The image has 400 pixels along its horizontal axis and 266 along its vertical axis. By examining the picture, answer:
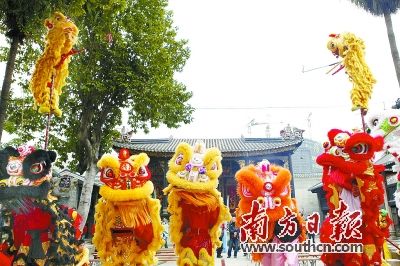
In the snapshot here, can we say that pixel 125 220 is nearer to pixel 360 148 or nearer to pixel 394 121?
pixel 360 148

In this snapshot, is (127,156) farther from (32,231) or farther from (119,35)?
(119,35)

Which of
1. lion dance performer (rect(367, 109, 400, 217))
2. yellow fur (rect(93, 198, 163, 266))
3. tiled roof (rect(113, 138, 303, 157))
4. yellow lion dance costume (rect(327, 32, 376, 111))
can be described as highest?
tiled roof (rect(113, 138, 303, 157))

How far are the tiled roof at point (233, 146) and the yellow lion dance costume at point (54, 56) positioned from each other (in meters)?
8.68

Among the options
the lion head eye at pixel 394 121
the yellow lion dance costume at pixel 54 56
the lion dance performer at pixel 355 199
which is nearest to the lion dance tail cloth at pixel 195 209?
the lion dance performer at pixel 355 199

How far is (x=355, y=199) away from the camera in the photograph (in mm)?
4680

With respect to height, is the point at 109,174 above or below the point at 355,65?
below

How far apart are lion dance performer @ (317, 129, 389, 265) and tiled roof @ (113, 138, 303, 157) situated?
10057 millimetres

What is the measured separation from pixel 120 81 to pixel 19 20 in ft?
14.6

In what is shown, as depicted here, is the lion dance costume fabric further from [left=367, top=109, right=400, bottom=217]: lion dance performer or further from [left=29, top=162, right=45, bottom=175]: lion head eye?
[left=367, top=109, right=400, bottom=217]: lion dance performer

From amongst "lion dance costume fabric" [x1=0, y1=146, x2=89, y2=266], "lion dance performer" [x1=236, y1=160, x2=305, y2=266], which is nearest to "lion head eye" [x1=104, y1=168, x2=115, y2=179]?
"lion dance costume fabric" [x1=0, y1=146, x2=89, y2=266]

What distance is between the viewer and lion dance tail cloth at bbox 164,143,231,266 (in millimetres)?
4660

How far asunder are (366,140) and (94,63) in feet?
22.8

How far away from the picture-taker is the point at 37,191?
401 cm

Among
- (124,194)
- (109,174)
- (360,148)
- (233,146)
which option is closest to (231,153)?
(233,146)
